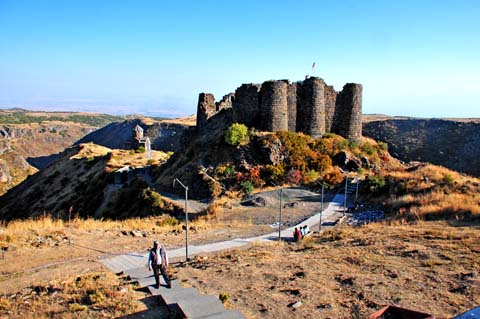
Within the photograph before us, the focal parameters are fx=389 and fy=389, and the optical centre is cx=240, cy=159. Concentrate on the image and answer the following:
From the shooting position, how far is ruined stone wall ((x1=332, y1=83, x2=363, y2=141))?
29031 mm

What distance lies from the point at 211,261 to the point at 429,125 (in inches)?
1821

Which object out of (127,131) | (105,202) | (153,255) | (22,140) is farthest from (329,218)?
(22,140)

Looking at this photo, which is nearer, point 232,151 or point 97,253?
point 97,253

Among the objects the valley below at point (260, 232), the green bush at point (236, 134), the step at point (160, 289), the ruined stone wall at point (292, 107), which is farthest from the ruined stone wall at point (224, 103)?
the step at point (160, 289)

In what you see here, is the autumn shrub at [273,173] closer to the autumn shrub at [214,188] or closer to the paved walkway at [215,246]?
the autumn shrub at [214,188]

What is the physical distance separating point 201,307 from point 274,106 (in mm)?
20757

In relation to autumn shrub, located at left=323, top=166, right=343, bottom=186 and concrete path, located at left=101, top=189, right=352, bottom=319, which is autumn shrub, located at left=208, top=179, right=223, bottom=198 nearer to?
concrete path, located at left=101, top=189, right=352, bottom=319

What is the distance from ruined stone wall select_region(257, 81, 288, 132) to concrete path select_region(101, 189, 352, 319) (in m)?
8.00

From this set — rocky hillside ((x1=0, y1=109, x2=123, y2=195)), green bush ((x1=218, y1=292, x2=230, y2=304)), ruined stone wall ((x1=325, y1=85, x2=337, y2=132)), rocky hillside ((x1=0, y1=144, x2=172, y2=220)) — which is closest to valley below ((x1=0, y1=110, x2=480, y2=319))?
green bush ((x1=218, y1=292, x2=230, y2=304))

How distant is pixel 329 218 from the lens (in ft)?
68.4

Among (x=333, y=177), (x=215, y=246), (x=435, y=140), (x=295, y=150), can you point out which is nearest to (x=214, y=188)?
(x=295, y=150)

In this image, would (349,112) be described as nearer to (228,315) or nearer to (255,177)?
(255,177)

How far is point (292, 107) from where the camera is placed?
2892 cm

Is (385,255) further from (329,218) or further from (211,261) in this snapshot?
(329,218)
